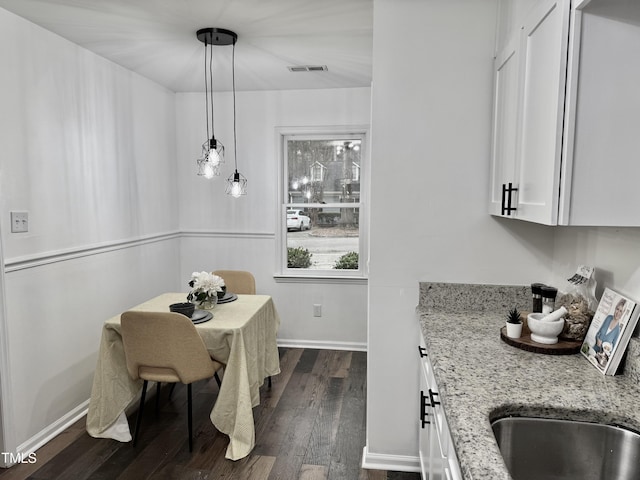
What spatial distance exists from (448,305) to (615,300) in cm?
79

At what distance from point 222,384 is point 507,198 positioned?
1813 mm

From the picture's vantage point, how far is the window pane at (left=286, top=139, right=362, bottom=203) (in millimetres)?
4152

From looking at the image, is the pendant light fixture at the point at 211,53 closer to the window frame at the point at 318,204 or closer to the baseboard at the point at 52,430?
the window frame at the point at 318,204

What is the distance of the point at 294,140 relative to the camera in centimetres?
420

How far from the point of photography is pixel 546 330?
1.63 metres

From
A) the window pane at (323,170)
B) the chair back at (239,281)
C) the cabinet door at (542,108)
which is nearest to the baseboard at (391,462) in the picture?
the cabinet door at (542,108)

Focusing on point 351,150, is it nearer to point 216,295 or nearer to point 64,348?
point 216,295

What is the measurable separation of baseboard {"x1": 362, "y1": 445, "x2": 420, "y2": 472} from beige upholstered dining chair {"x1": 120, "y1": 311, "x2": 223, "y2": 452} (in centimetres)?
99

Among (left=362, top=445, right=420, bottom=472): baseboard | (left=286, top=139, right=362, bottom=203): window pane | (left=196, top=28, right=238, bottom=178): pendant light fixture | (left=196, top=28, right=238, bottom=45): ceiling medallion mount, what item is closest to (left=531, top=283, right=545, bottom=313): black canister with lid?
(left=362, top=445, right=420, bottom=472): baseboard

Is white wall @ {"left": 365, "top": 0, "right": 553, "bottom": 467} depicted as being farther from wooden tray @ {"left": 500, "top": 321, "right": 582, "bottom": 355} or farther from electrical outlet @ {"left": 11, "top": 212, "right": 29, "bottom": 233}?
electrical outlet @ {"left": 11, "top": 212, "right": 29, "bottom": 233}

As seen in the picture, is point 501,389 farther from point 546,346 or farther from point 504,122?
point 504,122

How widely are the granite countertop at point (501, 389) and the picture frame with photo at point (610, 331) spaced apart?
1.2 inches

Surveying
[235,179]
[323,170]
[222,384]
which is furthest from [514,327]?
[323,170]

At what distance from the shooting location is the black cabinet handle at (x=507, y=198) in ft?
5.56
